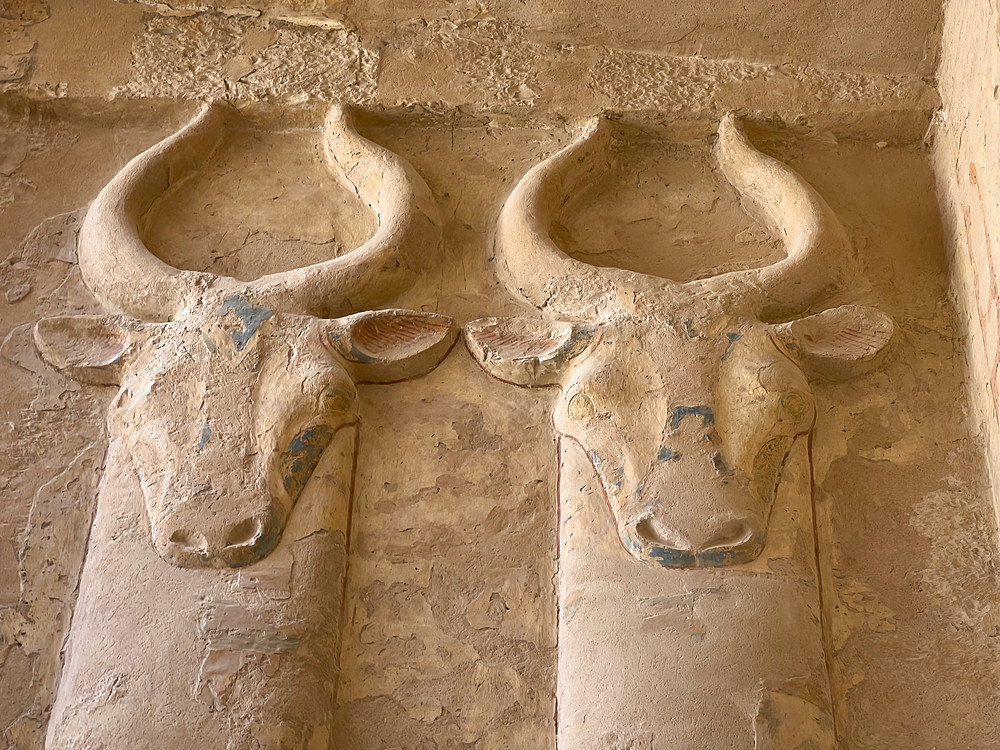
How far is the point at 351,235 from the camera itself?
9.55ft

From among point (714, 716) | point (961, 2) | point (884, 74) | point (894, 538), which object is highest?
point (961, 2)

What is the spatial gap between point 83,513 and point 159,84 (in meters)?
1.30

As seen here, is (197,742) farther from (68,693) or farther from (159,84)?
(159,84)

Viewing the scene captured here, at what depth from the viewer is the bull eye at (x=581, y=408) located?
2.47 meters

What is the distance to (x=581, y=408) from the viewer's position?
2484mm

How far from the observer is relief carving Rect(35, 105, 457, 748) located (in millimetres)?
2188

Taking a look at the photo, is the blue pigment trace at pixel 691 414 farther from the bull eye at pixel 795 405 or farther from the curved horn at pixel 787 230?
the curved horn at pixel 787 230

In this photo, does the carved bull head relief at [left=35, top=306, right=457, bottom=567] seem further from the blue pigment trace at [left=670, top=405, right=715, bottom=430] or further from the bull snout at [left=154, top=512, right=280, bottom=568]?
the blue pigment trace at [left=670, top=405, right=715, bottom=430]

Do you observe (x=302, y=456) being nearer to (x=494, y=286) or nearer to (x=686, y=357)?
(x=494, y=286)

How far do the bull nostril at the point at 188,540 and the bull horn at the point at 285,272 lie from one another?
0.60 meters

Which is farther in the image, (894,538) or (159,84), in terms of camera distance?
(159,84)

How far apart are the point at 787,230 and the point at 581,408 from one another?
795 millimetres

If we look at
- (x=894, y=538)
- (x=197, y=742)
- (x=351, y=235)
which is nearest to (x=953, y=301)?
(x=894, y=538)

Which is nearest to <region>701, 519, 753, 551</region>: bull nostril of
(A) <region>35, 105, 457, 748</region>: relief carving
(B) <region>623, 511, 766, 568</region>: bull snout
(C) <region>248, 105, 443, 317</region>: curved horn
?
(B) <region>623, 511, 766, 568</region>: bull snout
